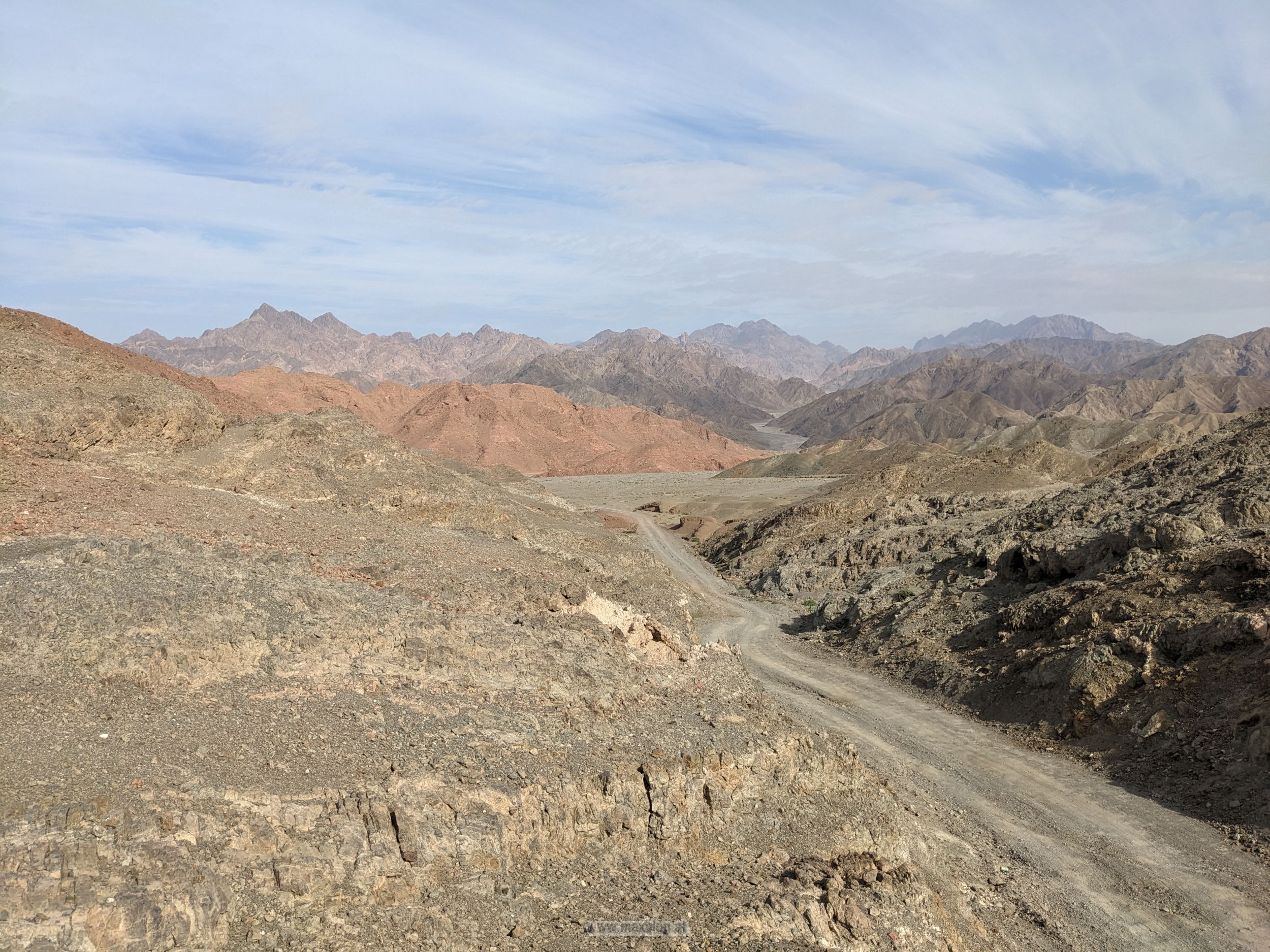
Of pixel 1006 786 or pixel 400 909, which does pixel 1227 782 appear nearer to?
pixel 1006 786

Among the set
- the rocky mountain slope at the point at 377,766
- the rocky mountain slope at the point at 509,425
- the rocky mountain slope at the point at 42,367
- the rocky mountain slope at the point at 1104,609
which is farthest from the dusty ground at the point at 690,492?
the rocky mountain slope at the point at 377,766

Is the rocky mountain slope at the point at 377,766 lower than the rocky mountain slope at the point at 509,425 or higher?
lower

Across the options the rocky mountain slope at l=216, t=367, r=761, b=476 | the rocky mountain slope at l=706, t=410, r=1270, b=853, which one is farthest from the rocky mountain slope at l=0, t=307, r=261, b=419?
the rocky mountain slope at l=216, t=367, r=761, b=476

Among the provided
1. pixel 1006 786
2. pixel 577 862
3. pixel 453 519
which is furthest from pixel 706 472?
pixel 577 862

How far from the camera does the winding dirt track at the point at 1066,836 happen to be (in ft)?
41.1

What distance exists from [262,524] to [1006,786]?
16.7 meters

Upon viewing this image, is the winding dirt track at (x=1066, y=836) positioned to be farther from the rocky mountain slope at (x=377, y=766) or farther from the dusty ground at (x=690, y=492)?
the dusty ground at (x=690, y=492)

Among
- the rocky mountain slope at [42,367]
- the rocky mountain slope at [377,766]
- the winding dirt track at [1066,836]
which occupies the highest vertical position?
the rocky mountain slope at [42,367]

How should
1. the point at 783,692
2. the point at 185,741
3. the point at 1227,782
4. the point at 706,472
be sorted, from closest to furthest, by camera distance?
the point at 185,741
the point at 1227,782
the point at 783,692
the point at 706,472

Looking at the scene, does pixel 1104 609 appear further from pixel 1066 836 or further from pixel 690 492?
pixel 690 492

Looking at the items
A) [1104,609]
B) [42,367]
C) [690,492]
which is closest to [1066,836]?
[1104,609]

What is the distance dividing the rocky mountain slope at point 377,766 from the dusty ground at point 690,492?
48.3m

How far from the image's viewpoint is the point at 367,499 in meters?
24.6

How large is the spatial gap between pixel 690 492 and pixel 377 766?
7455 cm
